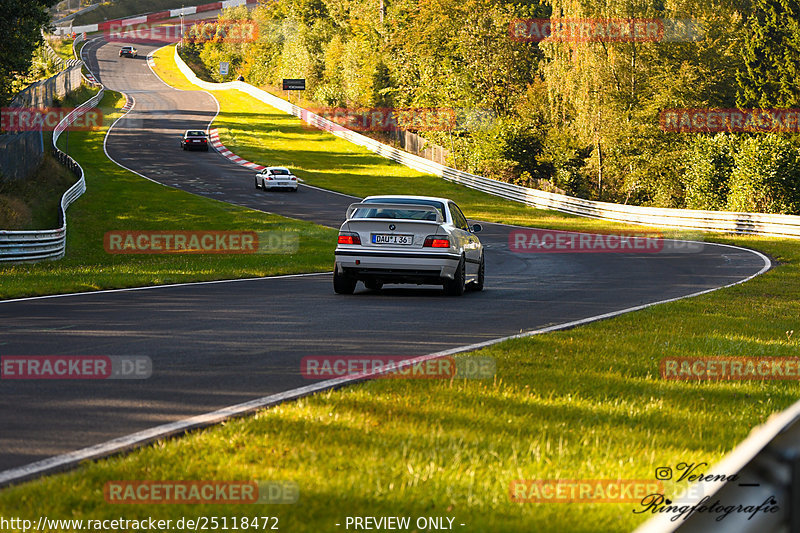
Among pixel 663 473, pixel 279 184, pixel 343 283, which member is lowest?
pixel 279 184

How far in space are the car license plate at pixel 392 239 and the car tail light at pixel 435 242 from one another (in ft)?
0.79

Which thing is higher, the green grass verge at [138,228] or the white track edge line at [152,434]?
the white track edge line at [152,434]

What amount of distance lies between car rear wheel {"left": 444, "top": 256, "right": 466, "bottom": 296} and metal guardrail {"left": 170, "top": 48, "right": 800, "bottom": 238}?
25.7 m

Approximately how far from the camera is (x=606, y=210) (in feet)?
149

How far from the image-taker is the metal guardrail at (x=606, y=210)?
3756 centimetres

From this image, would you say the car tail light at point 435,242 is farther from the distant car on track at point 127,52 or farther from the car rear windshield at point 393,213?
the distant car on track at point 127,52

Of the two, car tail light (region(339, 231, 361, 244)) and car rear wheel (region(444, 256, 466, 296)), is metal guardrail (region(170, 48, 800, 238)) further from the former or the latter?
car tail light (region(339, 231, 361, 244))

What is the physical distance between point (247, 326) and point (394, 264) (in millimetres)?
4176

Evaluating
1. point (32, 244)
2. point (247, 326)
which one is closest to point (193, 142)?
point (32, 244)

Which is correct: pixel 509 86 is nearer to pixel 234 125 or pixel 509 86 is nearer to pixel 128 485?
pixel 234 125

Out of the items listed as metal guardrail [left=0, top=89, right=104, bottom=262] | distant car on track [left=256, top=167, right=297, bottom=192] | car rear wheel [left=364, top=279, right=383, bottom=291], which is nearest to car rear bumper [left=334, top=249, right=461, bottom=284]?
car rear wheel [left=364, top=279, right=383, bottom=291]

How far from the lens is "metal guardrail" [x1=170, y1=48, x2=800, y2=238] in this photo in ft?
123

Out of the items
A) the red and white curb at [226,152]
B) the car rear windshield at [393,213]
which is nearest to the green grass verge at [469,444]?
the car rear windshield at [393,213]

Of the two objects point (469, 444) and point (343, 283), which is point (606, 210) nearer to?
point (343, 283)
